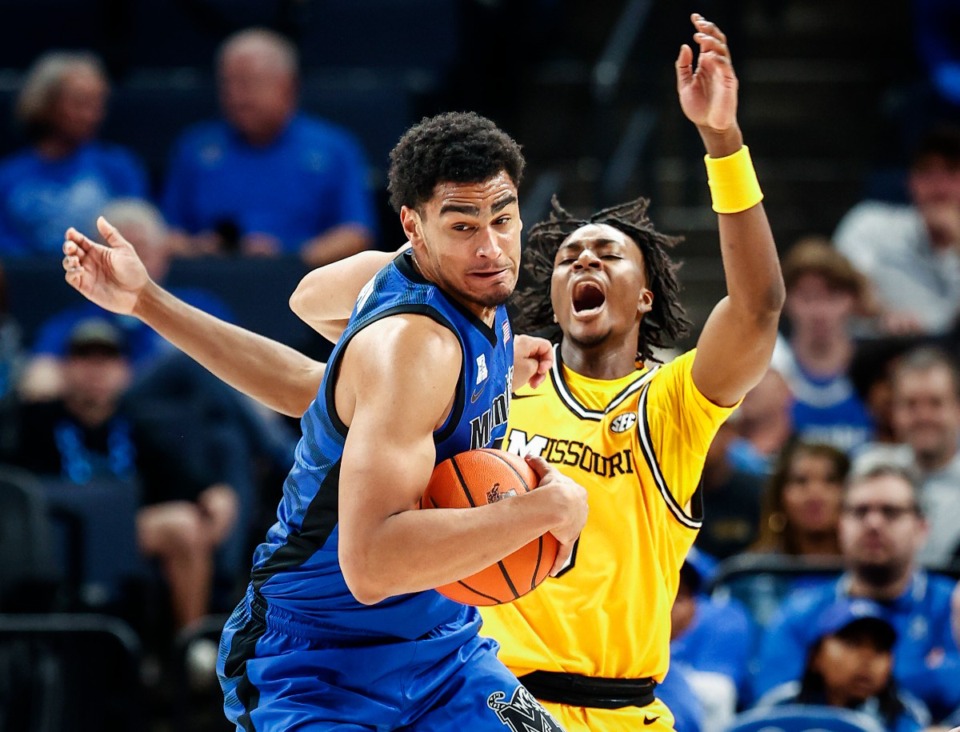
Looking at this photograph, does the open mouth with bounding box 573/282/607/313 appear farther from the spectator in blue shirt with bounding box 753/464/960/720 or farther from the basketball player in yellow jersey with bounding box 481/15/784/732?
the spectator in blue shirt with bounding box 753/464/960/720

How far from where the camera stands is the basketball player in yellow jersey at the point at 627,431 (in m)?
4.11

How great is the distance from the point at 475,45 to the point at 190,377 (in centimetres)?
378

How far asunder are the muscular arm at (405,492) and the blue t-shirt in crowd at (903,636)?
313 cm

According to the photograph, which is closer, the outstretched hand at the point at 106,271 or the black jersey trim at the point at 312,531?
the black jersey trim at the point at 312,531

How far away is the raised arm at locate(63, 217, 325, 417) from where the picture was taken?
165 inches

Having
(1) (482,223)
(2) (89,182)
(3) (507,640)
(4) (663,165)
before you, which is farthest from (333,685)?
(4) (663,165)

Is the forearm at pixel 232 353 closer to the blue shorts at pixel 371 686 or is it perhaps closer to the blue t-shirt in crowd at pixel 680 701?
the blue shorts at pixel 371 686

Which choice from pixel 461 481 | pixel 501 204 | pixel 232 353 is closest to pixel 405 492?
pixel 461 481

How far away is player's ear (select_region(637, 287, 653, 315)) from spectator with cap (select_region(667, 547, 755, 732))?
190 cm

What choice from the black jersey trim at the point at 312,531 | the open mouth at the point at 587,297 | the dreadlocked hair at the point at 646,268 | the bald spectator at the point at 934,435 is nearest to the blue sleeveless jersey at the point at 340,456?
the black jersey trim at the point at 312,531

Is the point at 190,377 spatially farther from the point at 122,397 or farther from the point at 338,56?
the point at 338,56

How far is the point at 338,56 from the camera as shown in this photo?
10.3 m

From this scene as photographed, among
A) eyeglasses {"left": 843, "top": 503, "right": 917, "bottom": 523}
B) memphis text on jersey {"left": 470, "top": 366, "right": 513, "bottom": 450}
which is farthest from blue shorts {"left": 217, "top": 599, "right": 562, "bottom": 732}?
eyeglasses {"left": 843, "top": 503, "right": 917, "bottom": 523}

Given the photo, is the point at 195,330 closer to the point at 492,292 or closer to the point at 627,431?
the point at 492,292
